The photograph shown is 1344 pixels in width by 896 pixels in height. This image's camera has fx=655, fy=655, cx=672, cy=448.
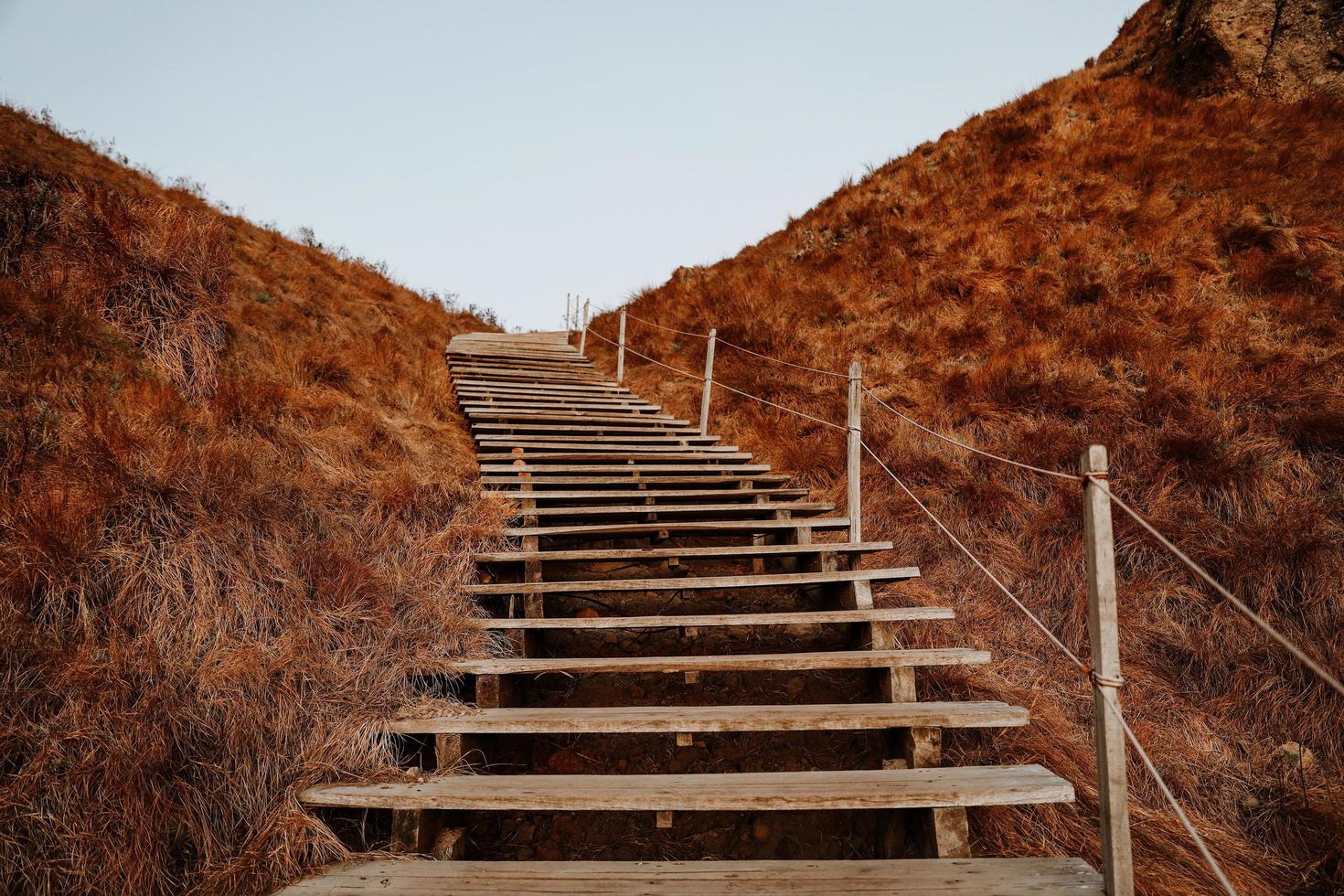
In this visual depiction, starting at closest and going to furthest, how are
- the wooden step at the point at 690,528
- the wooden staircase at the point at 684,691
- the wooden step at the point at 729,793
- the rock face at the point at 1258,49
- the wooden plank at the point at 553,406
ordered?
the wooden staircase at the point at 684,691, the wooden step at the point at 729,793, the wooden step at the point at 690,528, the wooden plank at the point at 553,406, the rock face at the point at 1258,49

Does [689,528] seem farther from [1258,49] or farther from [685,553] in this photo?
[1258,49]

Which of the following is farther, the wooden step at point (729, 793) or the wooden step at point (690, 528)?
the wooden step at point (690, 528)

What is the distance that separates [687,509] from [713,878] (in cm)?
274

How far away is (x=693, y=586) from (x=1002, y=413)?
4016 millimetres

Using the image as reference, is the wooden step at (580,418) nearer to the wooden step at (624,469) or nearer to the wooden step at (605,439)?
the wooden step at (605,439)

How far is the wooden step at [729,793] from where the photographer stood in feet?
7.03

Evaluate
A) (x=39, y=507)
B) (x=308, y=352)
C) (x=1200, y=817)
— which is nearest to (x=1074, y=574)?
(x=1200, y=817)

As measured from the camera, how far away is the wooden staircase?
1996 mm

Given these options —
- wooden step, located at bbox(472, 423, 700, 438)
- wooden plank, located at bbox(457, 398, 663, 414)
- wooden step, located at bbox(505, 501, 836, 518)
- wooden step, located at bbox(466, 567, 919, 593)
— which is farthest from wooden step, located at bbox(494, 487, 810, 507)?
wooden plank, located at bbox(457, 398, 663, 414)

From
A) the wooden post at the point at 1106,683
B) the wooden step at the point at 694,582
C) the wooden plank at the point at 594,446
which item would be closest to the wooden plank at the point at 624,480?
the wooden plank at the point at 594,446

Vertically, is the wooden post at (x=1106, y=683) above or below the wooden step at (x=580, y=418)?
below

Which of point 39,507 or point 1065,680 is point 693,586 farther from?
point 39,507

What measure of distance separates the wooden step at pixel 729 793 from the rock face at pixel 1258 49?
43.0ft

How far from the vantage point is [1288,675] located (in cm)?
352
